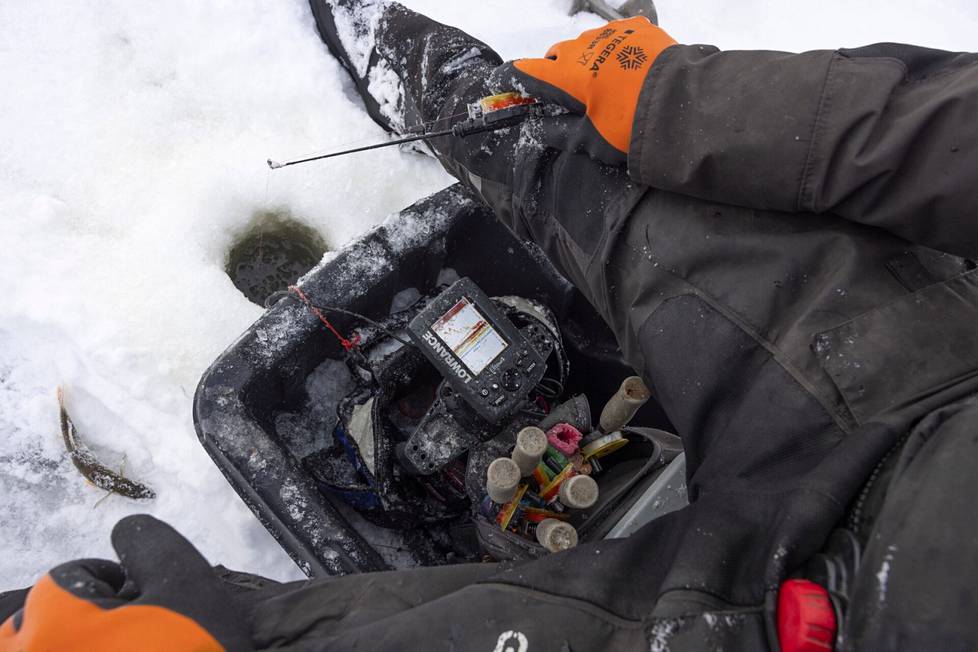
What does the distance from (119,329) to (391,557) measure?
82 cm

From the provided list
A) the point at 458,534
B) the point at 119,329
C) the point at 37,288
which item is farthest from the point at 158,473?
the point at 458,534

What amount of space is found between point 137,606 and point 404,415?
85 cm

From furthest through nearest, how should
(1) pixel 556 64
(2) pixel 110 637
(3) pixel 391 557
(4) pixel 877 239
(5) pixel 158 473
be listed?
(5) pixel 158 473 → (3) pixel 391 557 → (1) pixel 556 64 → (4) pixel 877 239 → (2) pixel 110 637

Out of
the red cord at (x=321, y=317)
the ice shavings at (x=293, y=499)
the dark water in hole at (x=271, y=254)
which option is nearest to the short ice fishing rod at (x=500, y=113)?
the red cord at (x=321, y=317)

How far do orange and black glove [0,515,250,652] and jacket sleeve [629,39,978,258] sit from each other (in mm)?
771

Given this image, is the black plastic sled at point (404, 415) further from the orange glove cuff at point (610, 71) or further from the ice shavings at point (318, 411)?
the orange glove cuff at point (610, 71)

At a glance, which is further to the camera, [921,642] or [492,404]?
[492,404]

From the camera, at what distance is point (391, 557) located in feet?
4.26

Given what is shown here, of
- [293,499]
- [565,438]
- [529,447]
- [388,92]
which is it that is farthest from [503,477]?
[388,92]

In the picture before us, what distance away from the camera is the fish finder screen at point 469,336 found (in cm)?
123

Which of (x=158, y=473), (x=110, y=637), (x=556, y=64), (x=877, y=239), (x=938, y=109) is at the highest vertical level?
(x=556, y=64)

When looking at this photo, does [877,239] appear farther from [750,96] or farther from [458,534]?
[458,534]

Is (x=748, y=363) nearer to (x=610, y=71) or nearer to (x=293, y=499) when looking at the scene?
(x=610, y=71)

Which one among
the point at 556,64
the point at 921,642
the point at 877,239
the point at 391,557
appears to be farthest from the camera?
the point at 391,557
